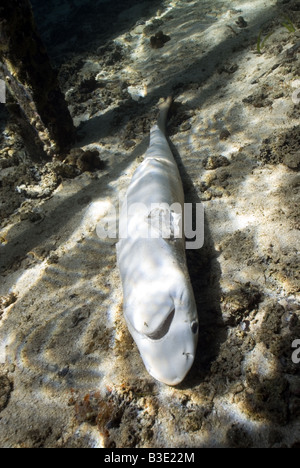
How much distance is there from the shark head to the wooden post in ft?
14.8

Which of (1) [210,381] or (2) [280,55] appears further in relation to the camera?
(2) [280,55]

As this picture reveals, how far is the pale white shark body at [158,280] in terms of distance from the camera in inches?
95.7

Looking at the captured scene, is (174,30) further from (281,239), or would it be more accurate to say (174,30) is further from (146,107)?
(281,239)

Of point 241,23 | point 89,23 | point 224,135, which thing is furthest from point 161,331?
point 89,23

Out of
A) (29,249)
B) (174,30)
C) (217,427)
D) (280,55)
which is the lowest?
(217,427)

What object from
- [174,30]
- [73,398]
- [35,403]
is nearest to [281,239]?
[73,398]

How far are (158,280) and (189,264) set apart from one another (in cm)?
90

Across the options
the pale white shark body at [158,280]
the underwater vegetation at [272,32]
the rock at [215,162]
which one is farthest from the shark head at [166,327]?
the underwater vegetation at [272,32]

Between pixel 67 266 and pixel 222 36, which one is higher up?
pixel 222 36

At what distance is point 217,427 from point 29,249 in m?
3.69

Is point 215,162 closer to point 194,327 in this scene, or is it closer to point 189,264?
point 189,264

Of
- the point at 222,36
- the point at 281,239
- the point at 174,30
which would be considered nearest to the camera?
the point at 281,239

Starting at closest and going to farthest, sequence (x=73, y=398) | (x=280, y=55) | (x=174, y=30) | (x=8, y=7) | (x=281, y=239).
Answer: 1. (x=73, y=398)
2. (x=281, y=239)
3. (x=8, y=7)
4. (x=280, y=55)
5. (x=174, y=30)

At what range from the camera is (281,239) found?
3.40 meters
